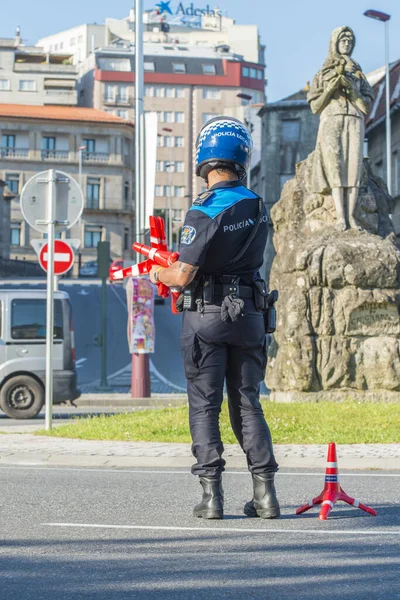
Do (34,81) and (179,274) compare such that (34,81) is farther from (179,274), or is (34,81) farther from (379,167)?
(179,274)

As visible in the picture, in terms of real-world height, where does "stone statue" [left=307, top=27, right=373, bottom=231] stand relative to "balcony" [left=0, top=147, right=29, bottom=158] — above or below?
below

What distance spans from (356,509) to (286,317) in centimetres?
867

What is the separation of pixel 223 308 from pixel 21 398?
45.8ft

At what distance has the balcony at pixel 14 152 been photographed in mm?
126062

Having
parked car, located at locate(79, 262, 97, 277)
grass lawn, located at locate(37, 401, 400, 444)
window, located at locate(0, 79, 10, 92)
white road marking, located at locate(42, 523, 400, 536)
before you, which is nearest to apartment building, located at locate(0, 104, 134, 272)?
parked car, located at locate(79, 262, 97, 277)

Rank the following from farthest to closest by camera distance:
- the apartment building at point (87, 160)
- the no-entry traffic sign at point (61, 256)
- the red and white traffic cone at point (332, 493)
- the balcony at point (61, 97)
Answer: the balcony at point (61, 97)
the apartment building at point (87, 160)
the no-entry traffic sign at point (61, 256)
the red and white traffic cone at point (332, 493)

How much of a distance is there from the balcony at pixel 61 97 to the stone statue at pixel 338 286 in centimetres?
12947

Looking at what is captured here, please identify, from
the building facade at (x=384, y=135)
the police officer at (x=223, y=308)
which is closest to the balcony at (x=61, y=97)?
the building facade at (x=384, y=135)

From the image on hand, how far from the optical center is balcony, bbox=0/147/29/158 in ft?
414

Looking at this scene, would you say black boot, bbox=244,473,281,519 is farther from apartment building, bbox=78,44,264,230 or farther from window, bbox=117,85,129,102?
window, bbox=117,85,129,102

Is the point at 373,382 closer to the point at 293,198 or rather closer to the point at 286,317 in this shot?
the point at 286,317

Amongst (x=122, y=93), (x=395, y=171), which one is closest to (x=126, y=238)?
(x=122, y=93)

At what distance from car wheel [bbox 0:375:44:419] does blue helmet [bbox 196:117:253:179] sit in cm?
1359

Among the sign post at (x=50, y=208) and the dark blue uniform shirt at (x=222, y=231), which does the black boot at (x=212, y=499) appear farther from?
the sign post at (x=50, y=208)
